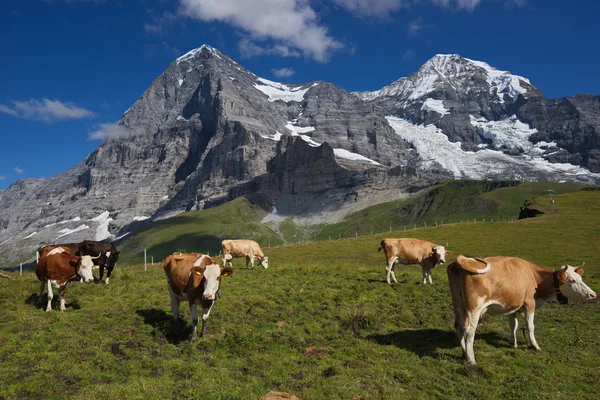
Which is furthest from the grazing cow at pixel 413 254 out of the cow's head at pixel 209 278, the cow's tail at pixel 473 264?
the cow's head at pixel 209 278

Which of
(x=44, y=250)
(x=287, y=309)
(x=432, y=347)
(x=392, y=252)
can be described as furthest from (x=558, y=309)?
(x=44, y=250)

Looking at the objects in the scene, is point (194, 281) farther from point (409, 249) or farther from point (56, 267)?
point (409, 249)

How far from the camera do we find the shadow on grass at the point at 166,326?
52.2 ft

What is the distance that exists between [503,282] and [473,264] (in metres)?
1.22

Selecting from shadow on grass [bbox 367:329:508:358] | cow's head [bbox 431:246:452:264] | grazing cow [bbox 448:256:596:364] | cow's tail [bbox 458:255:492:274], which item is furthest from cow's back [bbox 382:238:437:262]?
cow's tail [bbox 458:255:492:274]

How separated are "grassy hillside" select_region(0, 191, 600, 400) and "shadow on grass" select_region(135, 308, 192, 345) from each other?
75mm

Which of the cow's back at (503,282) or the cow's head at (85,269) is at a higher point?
the cow's head at (85,269)

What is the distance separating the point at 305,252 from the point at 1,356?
5878 centimetres

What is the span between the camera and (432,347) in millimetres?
15359

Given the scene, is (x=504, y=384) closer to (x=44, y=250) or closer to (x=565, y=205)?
(x=44, y=250)

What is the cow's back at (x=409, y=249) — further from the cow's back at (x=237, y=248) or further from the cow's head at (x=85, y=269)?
the cow's head at (x=85, y=269)

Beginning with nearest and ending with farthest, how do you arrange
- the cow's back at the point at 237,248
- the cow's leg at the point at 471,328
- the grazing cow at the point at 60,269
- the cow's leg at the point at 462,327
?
the cow's leg at the point at 471,328, the cow's leg at the point at 462,327, the grazing cow at the point at 60,269, the cow's back at the point at 237,248

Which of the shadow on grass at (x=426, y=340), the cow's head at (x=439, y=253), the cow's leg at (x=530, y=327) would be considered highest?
the cow's head at (x=439, y=253)

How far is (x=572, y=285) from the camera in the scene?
15.4 metres
